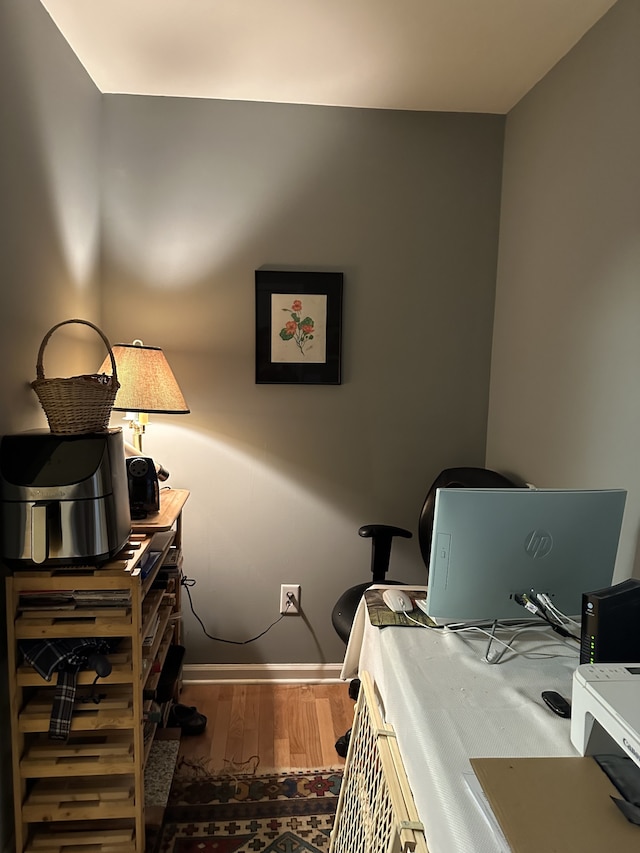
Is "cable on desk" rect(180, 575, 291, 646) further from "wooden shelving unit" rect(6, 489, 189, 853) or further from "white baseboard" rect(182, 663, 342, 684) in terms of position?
"wooden shelving unit" rect(6, 489, 189, 853)

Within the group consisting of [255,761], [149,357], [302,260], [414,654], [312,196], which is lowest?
[255,761]

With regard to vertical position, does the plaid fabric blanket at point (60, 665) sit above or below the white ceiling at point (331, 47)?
below

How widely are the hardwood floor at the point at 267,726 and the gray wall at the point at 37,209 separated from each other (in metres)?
0.74

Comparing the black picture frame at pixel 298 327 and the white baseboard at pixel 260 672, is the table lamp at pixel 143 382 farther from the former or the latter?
the white baseboard at pixel 260 672

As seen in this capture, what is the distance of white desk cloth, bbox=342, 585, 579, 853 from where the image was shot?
90 cm

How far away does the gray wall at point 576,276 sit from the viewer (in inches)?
61.4

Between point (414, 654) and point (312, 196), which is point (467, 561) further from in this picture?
point (312, 196)

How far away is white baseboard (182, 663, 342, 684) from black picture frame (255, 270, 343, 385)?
51.4 inches

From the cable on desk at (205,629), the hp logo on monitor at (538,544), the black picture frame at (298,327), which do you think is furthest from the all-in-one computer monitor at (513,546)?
the cable on desk at (205,629)

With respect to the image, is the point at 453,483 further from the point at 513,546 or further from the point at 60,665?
the point at 60,665

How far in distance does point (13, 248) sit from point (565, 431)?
179 centimetres

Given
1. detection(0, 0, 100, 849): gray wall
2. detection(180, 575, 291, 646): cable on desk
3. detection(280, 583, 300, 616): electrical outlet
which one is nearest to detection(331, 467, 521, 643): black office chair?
detection(280, 583, 300, 616): electrical outlet

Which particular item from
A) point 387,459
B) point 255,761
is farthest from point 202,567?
point 387,459

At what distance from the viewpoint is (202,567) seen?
2516 mm
